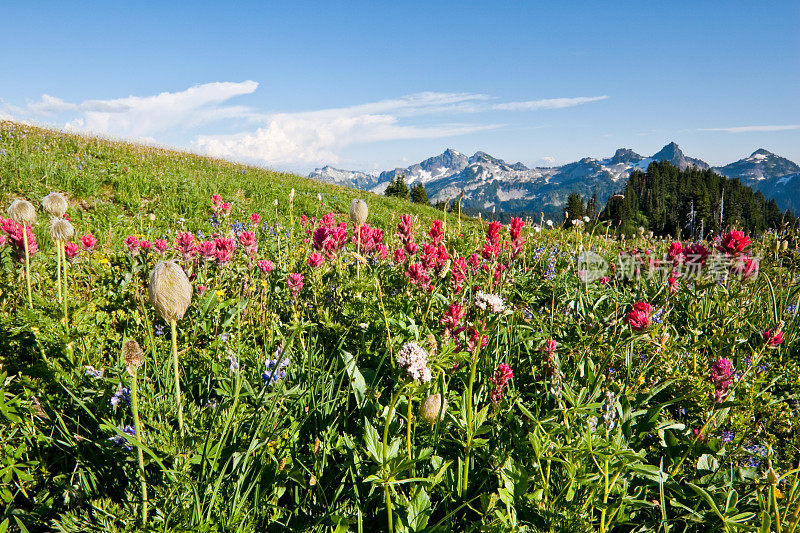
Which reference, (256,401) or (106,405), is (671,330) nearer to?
(256,401)

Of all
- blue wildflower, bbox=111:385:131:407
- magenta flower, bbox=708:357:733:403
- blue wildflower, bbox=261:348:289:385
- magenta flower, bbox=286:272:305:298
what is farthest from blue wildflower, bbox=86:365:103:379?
magenta flower, bbox=708:357:733:403

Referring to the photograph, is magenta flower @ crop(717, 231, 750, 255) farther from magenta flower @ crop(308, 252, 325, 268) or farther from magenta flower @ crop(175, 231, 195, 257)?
magenta flower @ crop(175, 231, 195, 257)

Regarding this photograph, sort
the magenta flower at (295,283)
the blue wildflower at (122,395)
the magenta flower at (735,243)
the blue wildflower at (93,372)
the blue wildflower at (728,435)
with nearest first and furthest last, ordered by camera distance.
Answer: the blue wildflower at (122,395)
the blue wildflower at (93,372)
the blue wildflower at (728,435)
the magenta flower at (735,243)
the magenta flower at (295,283)

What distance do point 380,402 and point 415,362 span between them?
858 millimetres

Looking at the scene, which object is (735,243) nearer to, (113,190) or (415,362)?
(415,362)

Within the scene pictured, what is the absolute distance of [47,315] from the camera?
2.60m

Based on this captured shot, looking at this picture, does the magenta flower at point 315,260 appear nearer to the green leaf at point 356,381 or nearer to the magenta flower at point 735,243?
the green leaf at point 356,381

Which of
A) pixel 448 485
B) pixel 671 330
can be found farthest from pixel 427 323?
pixel 671 330

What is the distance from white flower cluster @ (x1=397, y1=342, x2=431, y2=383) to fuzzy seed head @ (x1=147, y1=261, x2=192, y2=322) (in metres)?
0.84

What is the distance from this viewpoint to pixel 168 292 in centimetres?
150

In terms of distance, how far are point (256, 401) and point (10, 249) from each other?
3.31 m

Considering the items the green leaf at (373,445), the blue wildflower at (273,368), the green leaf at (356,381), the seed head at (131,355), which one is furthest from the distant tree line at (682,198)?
the seed head at (131,355)

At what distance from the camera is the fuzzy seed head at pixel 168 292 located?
1.50 meters

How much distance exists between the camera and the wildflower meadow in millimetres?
1672
